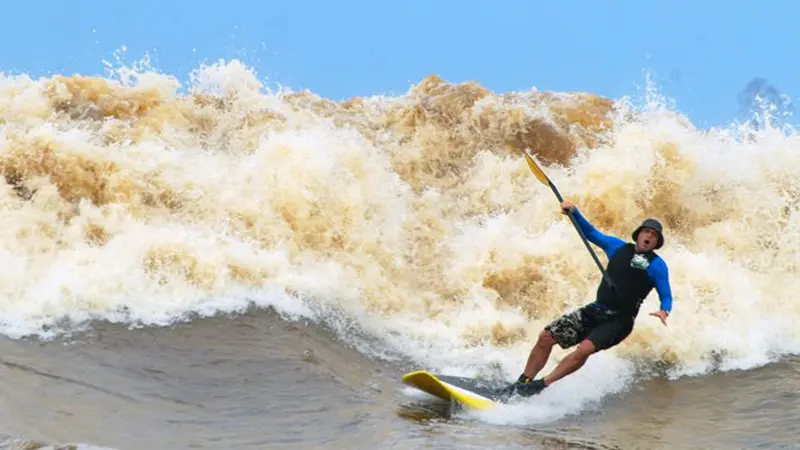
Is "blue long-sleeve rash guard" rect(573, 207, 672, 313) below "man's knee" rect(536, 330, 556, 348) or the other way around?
the other way around

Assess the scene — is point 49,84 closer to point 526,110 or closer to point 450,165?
point 450,165

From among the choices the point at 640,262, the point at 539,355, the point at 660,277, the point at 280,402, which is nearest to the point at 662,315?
the point at 660,277

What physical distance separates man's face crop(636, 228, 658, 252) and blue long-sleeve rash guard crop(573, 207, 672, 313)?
0.36 ft

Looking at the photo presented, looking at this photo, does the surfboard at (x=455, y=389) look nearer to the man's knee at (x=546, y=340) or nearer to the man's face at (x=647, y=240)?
the man's knee at (x=546, y=340)

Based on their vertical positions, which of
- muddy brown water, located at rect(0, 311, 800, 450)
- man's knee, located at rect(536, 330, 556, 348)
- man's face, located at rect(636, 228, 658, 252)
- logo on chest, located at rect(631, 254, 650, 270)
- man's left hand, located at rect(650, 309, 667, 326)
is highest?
man's face, located at rect(636, 228, 658, 252)

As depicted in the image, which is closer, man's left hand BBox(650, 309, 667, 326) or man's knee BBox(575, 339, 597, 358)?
man's left hand BBox(650, 309, 667, 326)

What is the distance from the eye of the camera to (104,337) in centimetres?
663

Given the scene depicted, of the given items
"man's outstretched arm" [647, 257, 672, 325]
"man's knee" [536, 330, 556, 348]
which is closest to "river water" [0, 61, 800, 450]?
"man's knee" [536, 330, 556, 348]

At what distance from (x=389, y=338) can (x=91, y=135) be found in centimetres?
436

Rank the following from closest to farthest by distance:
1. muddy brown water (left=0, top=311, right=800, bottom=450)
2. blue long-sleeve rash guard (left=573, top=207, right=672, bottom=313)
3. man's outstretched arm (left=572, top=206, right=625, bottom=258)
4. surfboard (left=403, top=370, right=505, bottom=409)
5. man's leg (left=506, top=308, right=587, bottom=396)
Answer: muddy brown water (left=0, top=311, right=800, bottom=450) < surfboard (left=403, top=370, right=505, bottom=409) < blue long-sleeve rash guard (left=573, top=207, right=672, bottom=313) < man's leg (left=506, top=308, right=587, bottom=396) < man's outstretched arm (left=572, top=206, right=625, bottom=258)

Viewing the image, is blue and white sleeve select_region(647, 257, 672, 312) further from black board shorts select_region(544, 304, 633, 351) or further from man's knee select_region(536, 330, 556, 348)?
man's knee select_region(536, 330, 556, 348)

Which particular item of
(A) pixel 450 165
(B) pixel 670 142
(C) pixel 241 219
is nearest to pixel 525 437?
(C) pixel 241 219

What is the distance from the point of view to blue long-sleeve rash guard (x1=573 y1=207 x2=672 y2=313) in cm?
632

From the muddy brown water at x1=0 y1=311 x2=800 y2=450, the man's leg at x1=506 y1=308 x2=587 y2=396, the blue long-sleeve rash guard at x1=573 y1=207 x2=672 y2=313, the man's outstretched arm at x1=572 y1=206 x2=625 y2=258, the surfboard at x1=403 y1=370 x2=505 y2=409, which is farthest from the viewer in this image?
the man's outstretched arm at x1=572 y1=206 x2=625 y2=258
